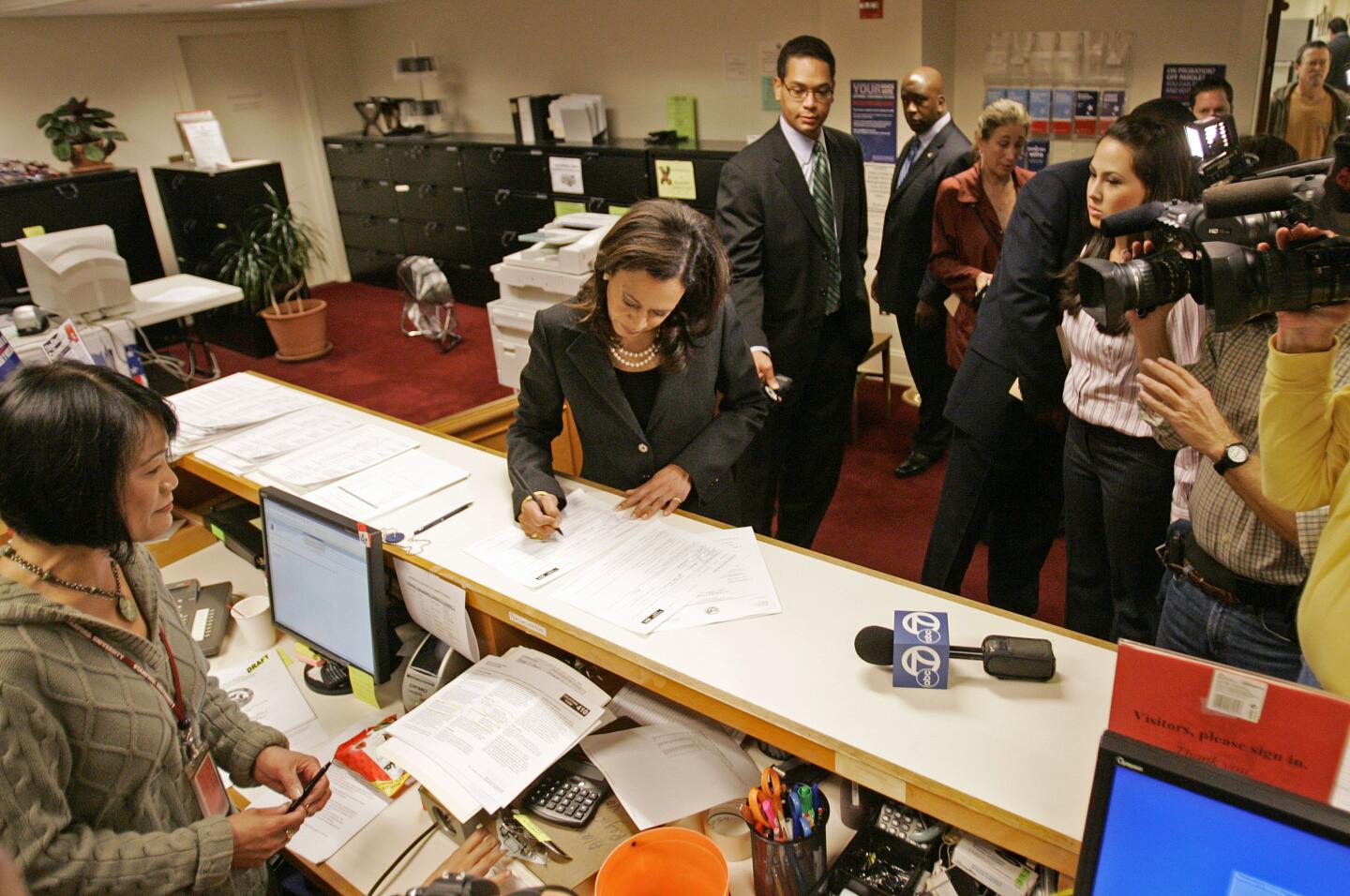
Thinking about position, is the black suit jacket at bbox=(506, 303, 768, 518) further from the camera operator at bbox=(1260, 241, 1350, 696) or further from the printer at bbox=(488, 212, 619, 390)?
the printer at bbox=(488, 212, 619, 390)

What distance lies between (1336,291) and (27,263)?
4593 millimetres

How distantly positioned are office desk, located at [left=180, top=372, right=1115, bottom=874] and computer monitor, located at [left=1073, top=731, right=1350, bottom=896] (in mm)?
119

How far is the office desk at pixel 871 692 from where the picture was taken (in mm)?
1048

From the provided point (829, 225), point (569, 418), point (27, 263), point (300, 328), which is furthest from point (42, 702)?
point (300, 328)

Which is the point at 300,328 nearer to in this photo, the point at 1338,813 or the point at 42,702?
the point at 42,702

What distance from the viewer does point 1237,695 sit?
0.89 meters

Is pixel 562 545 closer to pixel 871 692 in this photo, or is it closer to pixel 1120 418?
pixel 871 692

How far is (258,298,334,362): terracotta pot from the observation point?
5472 millimetres

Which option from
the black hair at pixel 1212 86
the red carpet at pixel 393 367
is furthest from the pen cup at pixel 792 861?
the red carpet at pixel 393 367

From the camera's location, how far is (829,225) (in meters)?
2.73

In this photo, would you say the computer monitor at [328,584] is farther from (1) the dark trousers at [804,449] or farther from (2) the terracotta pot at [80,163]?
(2) the terracotta pot at [80,163]

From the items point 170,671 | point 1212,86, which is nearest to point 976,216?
point 1212,86

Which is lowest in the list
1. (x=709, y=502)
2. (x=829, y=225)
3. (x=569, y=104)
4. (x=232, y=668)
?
(x=232, y=668)

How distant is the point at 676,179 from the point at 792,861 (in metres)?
4.14
